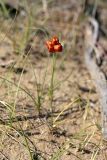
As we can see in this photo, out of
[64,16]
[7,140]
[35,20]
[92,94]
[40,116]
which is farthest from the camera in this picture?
[64,16]

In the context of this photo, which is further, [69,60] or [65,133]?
[69,60]

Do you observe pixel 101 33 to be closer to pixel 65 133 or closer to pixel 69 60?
pixel 69 60

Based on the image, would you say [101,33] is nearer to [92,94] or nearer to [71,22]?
[71,22]

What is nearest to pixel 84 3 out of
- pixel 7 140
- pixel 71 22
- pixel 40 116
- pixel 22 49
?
pixel 71 22

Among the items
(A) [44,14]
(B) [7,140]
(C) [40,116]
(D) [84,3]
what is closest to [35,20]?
(A) [44,14]

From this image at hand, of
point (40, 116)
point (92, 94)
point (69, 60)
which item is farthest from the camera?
point (69, 60)

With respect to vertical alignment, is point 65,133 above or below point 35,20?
below

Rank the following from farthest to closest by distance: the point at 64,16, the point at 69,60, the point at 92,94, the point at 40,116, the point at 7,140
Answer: the point at 64,16
the point at 69,60
the point at 92,94
the point at 40,116
the point at 7,140

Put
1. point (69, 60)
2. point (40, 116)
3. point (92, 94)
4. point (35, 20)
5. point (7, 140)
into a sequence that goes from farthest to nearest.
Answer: point (35, 20)
point (69, 60)
point (92, 94)
point (40, 116)
point (7, 140)

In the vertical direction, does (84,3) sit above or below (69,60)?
above
